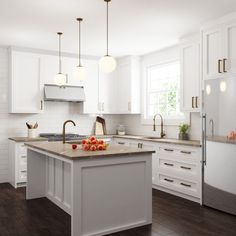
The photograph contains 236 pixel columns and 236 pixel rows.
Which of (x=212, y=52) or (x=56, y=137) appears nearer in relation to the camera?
(x=212, y=52)

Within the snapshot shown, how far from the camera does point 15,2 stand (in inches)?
137

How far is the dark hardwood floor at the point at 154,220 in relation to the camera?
127 inches

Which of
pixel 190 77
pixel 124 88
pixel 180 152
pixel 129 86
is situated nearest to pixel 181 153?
pixel 180 152

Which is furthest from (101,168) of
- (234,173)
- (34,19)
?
(34,19)

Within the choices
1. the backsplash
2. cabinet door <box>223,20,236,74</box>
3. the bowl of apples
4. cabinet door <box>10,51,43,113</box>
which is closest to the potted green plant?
the backsplash

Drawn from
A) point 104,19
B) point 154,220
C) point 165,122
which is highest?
point 104,19

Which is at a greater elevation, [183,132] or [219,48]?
[219,48]

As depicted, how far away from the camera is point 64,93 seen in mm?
5828

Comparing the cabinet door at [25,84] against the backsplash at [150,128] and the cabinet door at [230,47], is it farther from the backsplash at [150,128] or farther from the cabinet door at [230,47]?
the cabinet door at [230,47]

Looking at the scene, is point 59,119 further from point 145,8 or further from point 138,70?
point 145,8

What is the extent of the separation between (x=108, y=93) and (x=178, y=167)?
2.58m

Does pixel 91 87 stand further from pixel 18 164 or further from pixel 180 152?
pixel 180 152

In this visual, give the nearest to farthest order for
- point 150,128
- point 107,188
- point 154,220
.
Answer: point 107,188
point 154,220
point 150,128

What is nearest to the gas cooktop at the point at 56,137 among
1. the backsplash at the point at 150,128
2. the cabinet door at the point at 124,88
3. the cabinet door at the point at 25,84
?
the cabinet door at the point at 25,84
